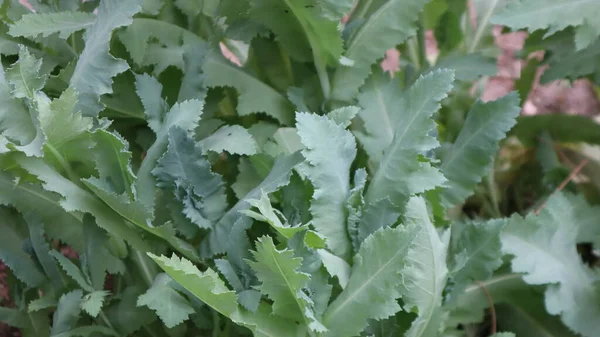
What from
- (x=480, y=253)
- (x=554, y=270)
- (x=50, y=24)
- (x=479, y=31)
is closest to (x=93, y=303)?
(x=50, y=24)

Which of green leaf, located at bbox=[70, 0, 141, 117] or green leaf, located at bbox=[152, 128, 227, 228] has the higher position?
green leaf, located at bbox=[70, 0, 141, 117]

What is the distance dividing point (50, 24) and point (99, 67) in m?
0.08

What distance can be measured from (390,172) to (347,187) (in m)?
0.05

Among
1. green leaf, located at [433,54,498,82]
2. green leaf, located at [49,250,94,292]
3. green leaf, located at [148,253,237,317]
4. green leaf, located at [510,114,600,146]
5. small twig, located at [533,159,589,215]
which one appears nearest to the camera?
green leaf, located at [148,253,237,317]

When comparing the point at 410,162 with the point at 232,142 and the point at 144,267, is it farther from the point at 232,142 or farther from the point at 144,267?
the point at 144,267

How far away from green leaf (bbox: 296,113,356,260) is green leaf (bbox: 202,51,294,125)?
0.52 feet

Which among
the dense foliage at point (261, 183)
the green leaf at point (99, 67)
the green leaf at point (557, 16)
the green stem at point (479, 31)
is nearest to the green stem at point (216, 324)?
the dense foliage at point (261, 183)

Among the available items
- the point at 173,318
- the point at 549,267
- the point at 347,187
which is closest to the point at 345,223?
the point at 347,187

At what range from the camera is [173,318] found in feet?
1.63

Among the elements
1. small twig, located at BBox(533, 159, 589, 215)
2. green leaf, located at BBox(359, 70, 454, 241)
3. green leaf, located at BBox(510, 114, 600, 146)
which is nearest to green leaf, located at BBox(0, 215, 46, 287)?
green leaf, located at BBox(359, 70, 454, 241)

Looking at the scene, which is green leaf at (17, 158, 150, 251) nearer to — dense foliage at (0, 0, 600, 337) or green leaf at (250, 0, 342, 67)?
dense foliage at (0, 0, 600, 337)

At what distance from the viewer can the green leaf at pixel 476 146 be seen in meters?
0.65

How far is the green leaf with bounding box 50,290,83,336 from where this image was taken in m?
0.55

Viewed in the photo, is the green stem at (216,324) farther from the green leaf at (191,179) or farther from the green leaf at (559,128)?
the green leaf at (559,128)
